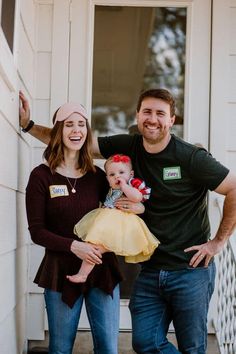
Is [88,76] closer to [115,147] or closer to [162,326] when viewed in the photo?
[115,147]

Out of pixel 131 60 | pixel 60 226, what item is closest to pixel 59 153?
pixel 60 226

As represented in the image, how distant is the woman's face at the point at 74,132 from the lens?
2.26 metres

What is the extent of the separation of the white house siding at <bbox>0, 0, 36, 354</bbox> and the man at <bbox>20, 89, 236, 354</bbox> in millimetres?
574

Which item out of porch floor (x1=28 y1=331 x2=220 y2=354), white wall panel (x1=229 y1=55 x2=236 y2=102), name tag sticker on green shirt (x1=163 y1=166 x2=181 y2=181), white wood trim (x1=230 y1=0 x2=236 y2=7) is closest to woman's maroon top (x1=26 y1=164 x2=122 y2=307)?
name tag sticker on green shirt (x1=163 y1=166 x2=181 y2=181)

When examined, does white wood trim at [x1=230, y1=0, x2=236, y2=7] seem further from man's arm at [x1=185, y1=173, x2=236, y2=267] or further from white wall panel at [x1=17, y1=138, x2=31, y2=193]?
white wall panel at [x1=17, y1=138, x2=31, y2=193]

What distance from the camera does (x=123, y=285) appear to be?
3.06 meters

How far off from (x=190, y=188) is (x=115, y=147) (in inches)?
17.4

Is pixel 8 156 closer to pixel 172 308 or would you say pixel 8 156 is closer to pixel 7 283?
pixel 7 283

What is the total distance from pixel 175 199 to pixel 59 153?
56cm

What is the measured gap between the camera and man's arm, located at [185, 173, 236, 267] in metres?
2.22

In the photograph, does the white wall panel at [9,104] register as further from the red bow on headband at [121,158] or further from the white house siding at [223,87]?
the white house siding at [223,87]

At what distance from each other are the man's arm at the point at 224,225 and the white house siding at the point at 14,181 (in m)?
0.80

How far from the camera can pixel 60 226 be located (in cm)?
224

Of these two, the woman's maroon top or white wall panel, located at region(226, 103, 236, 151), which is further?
white wall panel, located at region(226, 103, 236, 151)
